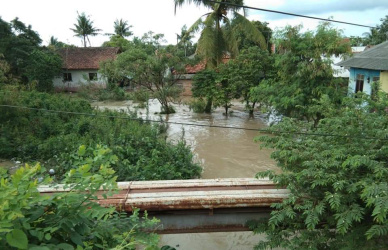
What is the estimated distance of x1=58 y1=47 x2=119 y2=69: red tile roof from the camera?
2814 centimetres

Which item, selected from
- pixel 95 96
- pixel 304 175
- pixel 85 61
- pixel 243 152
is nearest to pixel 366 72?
pixel 243 152

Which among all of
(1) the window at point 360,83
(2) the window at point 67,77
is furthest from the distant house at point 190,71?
(2) the window at point 67,77

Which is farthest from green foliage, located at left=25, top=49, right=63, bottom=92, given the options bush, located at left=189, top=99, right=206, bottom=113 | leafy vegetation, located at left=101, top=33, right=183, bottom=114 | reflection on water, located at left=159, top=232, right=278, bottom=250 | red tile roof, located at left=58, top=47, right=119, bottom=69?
reflection on water, located at left=159, top=232, right=278, bottom=250

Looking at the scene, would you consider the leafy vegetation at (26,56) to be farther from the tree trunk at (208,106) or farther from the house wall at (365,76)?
the house wall at (365,76)

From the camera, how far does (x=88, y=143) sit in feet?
33.8

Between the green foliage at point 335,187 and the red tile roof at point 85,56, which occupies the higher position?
the red tile roof at point 85,56

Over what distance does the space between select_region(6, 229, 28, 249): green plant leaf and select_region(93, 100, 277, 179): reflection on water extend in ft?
27.8

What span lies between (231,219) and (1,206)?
147 inches

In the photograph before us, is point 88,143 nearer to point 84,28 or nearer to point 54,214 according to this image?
point 54,214

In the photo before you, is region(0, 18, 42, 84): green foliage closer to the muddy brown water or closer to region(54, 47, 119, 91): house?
region(54, 47, 119, 91): house

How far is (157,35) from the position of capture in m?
19.0

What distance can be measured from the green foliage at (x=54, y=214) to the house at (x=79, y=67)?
26.4 meters

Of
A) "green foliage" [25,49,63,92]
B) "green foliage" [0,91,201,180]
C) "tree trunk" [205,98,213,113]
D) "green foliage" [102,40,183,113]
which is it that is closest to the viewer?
"green foliage" [0,91,201,180]

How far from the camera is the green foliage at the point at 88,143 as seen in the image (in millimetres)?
8766
